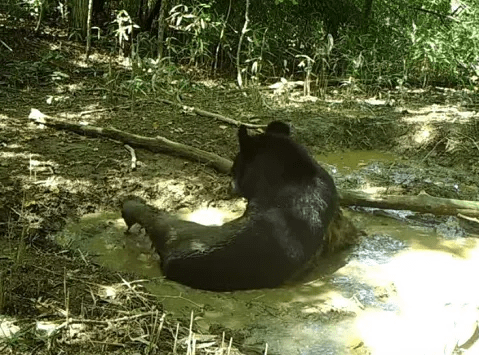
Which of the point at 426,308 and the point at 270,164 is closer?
the point at 426,308

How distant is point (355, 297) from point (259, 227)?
0.87m

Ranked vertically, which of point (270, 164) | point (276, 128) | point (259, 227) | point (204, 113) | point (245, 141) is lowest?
point (259, 227)

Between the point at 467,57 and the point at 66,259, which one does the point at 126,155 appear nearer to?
the point at 66,259

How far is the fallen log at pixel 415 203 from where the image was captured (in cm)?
586

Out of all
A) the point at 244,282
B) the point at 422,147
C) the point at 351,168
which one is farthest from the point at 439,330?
the point at 422,147

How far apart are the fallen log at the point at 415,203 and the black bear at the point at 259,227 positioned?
764 millimetres

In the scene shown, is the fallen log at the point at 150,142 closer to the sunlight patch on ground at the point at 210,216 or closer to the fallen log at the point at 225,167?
the fallen log at the point at 225,167

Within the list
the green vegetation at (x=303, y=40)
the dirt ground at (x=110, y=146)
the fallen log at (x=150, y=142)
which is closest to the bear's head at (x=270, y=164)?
the dirt ground at (x=110, y=146)

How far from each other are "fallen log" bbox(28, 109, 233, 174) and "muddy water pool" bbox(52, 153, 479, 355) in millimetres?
844

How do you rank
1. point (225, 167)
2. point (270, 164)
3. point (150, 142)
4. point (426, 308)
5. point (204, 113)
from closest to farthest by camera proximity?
point (426, 308) → point (270, 164) → point (225, 167) → point (150, 142) → point (204, 113)

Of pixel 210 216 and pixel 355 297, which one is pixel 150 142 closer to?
pixel 210 216

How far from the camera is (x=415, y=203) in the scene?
589 centimetres

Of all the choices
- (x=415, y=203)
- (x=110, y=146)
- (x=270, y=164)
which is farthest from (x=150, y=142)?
(x=415, y=203)

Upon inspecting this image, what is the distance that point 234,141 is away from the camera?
7438mm
